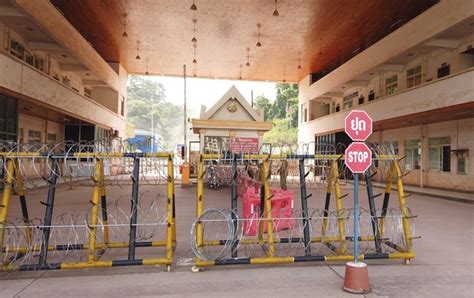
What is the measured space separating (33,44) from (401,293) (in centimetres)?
1806

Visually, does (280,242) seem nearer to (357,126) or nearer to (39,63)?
(357,126)

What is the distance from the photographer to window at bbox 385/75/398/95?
72.2 feet

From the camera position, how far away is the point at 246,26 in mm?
19750

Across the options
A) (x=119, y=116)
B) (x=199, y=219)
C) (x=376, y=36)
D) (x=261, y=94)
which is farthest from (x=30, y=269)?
(x=261, y=94)

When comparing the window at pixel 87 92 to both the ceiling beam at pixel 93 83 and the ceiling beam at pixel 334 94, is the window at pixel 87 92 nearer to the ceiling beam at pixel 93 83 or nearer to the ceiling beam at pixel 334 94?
the ceiling beam at pixel 93 83

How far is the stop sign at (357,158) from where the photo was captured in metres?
4.39

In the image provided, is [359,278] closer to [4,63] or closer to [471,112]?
[4,63]

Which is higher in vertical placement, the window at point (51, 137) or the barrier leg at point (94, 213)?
the window at point (51, 137)

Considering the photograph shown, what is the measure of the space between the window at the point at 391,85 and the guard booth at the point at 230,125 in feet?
30.5

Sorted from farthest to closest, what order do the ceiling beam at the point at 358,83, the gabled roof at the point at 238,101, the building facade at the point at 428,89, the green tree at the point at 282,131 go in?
the green tree at the point at 282,131 < the ceiling beam at the point at 358,83 < the gabled roof at the point at 238,101 < the building facade at the point at 428,89

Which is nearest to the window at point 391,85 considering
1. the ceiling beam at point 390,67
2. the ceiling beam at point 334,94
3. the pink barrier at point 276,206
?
the ceiling beam at point 390,67

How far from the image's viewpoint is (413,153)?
822 inches

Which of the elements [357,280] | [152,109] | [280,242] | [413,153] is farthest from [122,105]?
[152,109]

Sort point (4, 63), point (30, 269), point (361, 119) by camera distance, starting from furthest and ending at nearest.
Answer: point (4, 63)
point (30, 269)
point (361, 119)
